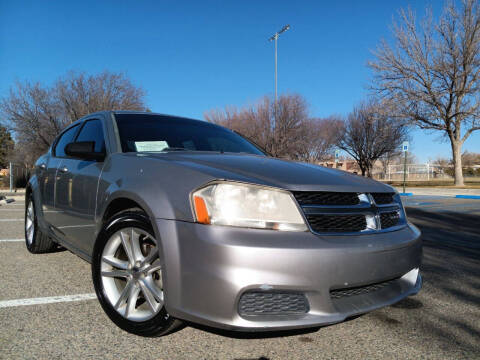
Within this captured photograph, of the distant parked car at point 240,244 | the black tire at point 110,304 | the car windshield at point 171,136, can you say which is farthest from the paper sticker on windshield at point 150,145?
the black tire at point 110,304

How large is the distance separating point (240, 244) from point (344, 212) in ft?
2.06

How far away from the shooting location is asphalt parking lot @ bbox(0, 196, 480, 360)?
1960 mm

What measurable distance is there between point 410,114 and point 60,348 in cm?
2515

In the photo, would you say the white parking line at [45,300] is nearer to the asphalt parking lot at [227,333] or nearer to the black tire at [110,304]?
the asphalt parking lot at [227,333]

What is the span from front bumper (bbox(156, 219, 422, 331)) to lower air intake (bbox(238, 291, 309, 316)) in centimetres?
3

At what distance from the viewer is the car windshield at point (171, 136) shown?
112 inches

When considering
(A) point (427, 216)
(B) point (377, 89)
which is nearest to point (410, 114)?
(B) point (377, 89)

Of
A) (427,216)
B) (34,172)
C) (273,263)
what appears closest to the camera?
(273,263)

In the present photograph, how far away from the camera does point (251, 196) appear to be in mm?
1873

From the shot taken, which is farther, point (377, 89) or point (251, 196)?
point (377, 89)

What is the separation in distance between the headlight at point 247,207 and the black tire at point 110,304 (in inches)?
15.6

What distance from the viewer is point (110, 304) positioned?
2240 mm

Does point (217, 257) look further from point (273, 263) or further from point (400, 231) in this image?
point (400, 231)

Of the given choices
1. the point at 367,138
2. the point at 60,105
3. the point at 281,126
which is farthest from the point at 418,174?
the point at 60,105
